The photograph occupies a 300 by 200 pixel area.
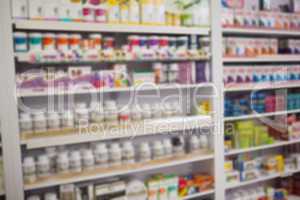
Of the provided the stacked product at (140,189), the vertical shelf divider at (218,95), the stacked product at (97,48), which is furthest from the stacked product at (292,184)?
the stacked product at (97,48)

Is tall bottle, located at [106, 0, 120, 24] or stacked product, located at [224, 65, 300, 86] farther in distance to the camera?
stacked product, located at [224, 65, 300, 86]

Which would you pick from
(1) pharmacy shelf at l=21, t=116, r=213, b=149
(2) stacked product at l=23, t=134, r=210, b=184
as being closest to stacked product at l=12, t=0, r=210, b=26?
(1) pharmacy shelf at l=21, t=116, r=213, b=149

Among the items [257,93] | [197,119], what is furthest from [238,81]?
[197,119]

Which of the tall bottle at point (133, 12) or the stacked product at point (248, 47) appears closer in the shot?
the tall bottle at point (133, 12)

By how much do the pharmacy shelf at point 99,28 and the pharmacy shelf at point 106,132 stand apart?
28.8 inches

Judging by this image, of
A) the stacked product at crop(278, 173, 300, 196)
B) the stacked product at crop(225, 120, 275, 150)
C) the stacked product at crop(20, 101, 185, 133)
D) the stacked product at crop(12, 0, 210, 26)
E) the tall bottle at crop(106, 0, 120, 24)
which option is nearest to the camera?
the stacked product at crop(12, 0, 210, 26)

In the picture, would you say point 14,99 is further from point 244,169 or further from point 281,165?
point 281,165

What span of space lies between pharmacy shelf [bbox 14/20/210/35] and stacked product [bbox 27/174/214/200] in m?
1.15

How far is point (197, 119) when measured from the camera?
2.43 metres

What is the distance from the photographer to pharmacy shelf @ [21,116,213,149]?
191 centimetres

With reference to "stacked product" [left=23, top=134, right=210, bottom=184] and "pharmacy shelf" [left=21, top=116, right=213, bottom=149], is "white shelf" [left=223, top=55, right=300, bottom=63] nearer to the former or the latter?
"pharmacy shelf" [left=21, top=116, right=213, bottom=149]

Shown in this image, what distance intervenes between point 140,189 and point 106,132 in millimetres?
565

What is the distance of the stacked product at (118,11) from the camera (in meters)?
1.86

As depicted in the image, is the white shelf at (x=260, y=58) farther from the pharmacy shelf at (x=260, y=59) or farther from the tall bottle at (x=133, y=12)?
the tall bottle at (x=133, y=12)
